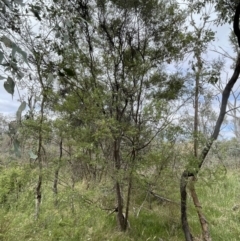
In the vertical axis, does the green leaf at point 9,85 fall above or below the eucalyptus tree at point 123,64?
below

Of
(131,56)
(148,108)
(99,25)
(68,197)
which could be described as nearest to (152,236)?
(68,197)

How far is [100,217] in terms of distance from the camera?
3609mm

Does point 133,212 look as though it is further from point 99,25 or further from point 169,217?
point 99,25

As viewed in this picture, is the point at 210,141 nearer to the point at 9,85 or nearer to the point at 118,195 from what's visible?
the point at 118,195

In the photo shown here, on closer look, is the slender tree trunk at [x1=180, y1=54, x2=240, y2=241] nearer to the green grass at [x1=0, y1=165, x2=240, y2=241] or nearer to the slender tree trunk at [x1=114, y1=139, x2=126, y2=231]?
the green grass at [x1=0, y1=165, x2=240, y2=241]

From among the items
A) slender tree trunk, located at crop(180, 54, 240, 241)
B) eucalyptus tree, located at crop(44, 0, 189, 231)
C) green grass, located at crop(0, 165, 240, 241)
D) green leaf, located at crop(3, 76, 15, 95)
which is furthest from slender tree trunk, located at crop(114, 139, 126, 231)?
green leaf, located at crop(3, 76, 15, 95)

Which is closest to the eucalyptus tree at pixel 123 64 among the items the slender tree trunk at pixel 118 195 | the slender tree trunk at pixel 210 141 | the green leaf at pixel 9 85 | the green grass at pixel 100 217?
the slender tree trunk at pixel 118 195

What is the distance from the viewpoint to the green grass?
2951mm

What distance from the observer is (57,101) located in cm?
403

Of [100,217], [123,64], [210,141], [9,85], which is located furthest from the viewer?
[100,217]

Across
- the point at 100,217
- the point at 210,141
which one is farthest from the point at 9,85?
the point at 100,217

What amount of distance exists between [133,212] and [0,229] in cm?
185

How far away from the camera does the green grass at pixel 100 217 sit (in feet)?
9.68

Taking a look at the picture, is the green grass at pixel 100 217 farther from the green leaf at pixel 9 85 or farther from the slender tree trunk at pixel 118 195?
the green leaf at pixel 9 85
